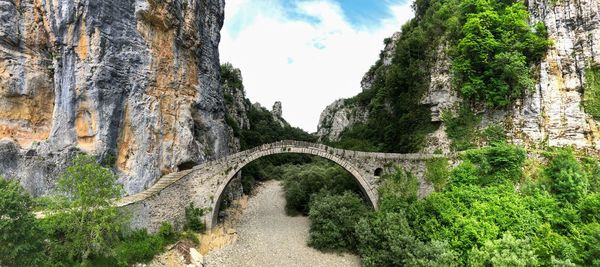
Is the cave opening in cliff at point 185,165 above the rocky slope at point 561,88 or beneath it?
beneath

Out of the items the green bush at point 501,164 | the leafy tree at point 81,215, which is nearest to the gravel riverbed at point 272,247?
the leafy tree at point 81,215

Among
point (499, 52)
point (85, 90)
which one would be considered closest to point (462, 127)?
point (499, 52)

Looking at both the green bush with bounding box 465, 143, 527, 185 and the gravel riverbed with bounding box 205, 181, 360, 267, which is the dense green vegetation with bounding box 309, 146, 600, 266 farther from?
the gravel riverbed with bounding box 205, 181, 360, 267

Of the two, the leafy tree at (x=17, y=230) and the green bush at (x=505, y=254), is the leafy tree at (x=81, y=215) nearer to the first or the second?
the leafy tree at (x=17, y=230)

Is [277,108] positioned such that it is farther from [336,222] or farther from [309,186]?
[336,222]

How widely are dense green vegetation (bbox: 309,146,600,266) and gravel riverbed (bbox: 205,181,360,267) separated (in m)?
0.99

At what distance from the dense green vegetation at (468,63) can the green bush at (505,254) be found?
346 inches

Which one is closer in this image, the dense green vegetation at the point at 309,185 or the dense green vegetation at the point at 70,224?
the dense green vegetation at the point at 70,224

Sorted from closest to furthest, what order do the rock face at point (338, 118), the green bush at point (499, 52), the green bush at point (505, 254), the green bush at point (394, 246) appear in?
the green bush at point (505, 254) → the green bush at point (394, 246) → the green bush at point (499, 52) → the rock face at point (338, 118)

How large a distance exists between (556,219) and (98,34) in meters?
22.9

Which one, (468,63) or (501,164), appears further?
(468,63)

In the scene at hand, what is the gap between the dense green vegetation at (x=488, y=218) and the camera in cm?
1085

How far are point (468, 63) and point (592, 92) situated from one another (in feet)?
21.7

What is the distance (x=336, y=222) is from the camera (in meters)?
16.4
